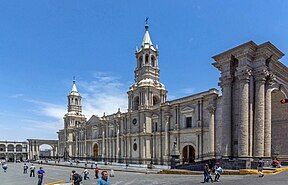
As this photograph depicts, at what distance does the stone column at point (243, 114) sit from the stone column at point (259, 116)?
0.75 meters

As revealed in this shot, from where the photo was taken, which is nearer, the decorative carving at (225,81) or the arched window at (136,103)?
the decorative carving at (225,81)

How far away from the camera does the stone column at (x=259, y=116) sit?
64.2ft

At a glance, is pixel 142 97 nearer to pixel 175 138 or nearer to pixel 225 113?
pixel 175 138

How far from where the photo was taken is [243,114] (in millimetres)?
19734

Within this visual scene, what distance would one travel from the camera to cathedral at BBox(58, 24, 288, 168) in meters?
20.1

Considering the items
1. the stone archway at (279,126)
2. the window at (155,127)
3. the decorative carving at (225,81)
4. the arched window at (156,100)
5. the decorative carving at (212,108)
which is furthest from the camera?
the arched window at (156,100)

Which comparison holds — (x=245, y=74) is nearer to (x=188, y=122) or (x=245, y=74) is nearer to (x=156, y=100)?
(x=188, y=122)

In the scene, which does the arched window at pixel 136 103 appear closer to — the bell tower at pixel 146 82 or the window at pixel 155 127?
the bell tower at pixel 146 82

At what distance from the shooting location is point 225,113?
21.0m

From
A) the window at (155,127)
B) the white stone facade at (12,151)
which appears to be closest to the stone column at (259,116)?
the window at (155,127)

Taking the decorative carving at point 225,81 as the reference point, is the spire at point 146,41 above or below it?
above

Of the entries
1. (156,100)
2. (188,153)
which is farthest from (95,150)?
(188,153)

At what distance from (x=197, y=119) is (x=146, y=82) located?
1340 cm

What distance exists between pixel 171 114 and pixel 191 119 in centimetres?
397
